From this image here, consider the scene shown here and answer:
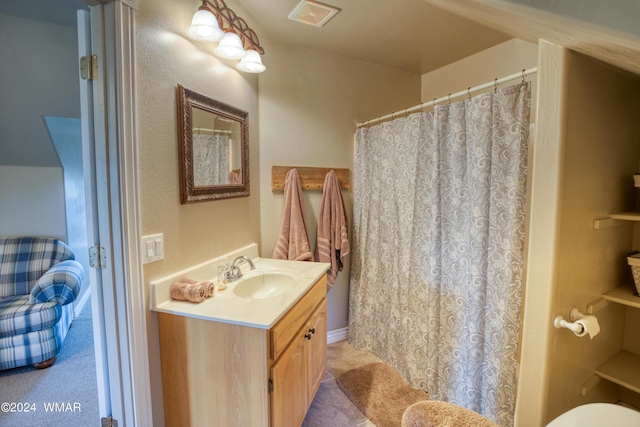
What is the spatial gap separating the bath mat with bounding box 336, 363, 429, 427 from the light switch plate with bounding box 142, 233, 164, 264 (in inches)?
57.8

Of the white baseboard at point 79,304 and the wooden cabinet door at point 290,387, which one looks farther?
the white baseboard at point 79,304

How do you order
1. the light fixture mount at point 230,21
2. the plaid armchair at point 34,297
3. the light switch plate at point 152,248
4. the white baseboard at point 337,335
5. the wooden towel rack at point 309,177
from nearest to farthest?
the light switch plate at point 152,248
the light fixture mount at point 230,21
the plaid armchair at point 34,297
the wooden towel rack at point 309,177
the white baseboard at point 337,335

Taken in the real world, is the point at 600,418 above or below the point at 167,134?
below

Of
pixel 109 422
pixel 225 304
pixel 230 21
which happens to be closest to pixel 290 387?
pixel 225 304

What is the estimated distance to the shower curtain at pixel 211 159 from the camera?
1456mm

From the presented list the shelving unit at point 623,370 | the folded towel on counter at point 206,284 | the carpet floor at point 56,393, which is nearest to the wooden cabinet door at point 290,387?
the folded towel on counter at point 206,284

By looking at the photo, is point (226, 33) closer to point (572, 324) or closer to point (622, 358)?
point (572, 324)

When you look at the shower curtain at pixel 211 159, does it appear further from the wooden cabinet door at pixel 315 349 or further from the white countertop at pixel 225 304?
the wooden cabinet door at pixel 315 349

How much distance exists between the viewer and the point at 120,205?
109 cm

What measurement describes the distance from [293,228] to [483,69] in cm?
186

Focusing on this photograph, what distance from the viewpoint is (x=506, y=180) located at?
4.71ft

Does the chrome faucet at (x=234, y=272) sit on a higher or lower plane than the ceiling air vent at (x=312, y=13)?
lower

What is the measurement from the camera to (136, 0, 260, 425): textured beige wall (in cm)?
117

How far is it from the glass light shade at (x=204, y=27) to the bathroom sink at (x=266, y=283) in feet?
4.08
